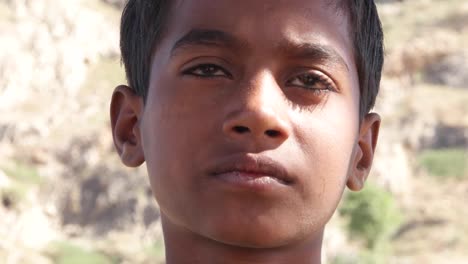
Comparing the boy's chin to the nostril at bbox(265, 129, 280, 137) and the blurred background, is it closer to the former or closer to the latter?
the nostril at bbox(265, 129, 280, 137)

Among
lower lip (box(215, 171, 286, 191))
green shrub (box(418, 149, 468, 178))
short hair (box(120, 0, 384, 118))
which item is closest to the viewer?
lower lip (box(215, 171, 286, 191))

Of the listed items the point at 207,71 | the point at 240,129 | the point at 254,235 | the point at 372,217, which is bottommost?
the point at 254,235

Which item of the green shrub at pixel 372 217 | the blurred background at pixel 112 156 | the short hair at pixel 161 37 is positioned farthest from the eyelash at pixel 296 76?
the green shrub at pixel 372 217

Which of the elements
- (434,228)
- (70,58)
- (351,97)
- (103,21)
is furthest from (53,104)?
(351,97)

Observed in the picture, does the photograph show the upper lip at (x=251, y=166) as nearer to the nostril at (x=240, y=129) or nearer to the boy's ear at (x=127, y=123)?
the nostril at (x=240, y=129)

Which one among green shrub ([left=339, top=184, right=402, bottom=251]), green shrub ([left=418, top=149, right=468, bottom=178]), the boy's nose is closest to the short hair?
the boy's nose

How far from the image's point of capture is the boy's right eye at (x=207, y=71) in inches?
52.8

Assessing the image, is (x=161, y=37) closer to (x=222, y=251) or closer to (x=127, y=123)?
(x=127, y=123)

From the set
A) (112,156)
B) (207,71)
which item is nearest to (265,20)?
(207,71)

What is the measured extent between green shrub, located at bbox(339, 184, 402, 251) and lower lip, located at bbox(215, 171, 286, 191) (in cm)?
1342

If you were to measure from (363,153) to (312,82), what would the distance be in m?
0.25

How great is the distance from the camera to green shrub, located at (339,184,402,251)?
14695 mm

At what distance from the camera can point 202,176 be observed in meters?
1.30

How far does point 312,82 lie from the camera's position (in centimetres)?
138
